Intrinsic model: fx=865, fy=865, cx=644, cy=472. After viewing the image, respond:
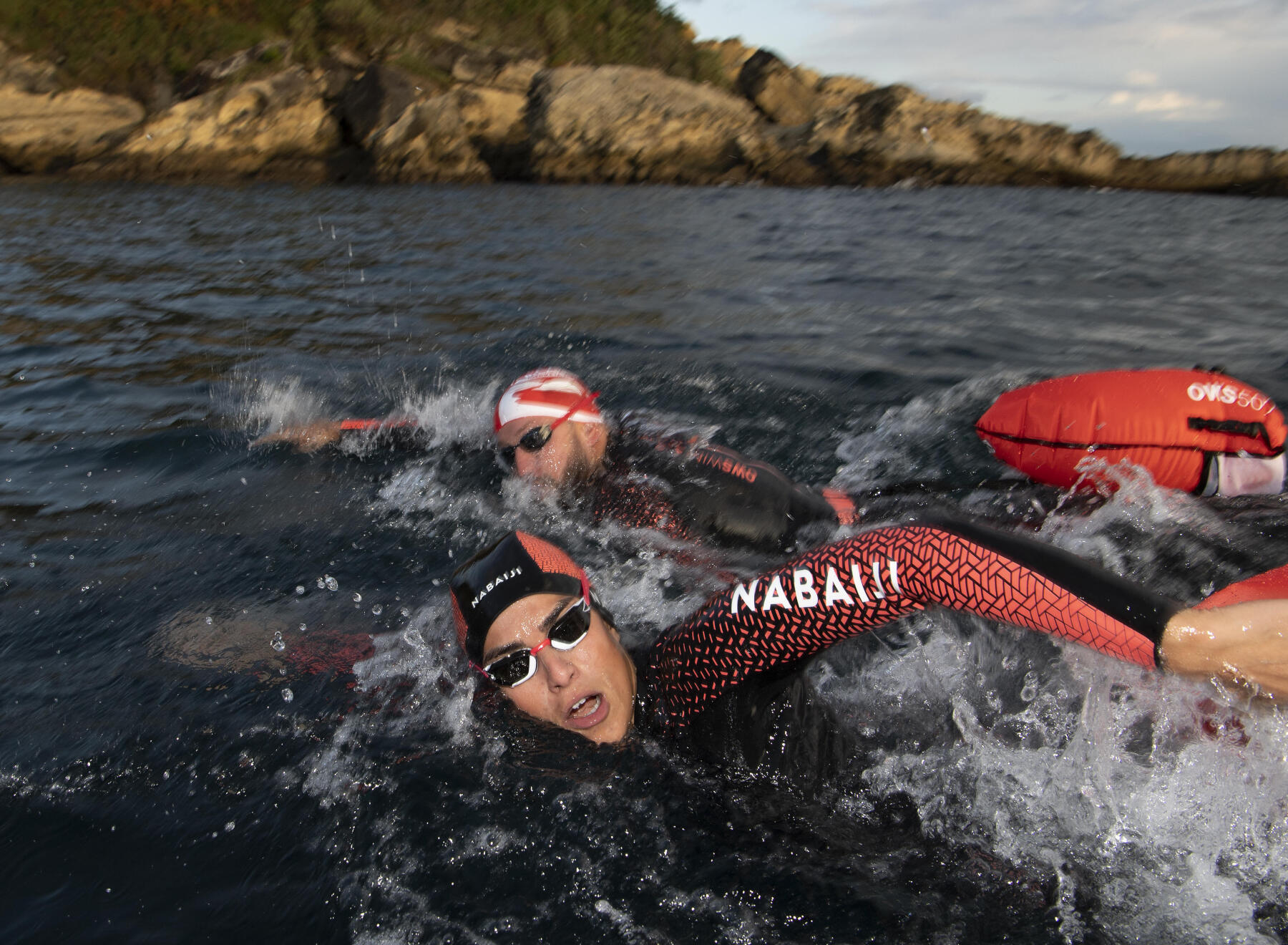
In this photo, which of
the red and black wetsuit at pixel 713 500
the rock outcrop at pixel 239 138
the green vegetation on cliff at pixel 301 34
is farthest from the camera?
the green vegetation on cliff at pixel 301 34

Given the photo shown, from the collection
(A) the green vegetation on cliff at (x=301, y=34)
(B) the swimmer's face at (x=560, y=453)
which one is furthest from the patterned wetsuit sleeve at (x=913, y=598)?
(A) the green vegetation on cliff at (x=301, y=34)

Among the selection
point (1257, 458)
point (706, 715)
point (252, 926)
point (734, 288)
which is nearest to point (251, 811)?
point (252, 926)

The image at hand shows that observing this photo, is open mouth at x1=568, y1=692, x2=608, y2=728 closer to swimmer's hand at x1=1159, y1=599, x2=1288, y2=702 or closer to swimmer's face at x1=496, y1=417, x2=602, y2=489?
swimmer's hand at x1=1159, y1=599, x2=1288, y2=702

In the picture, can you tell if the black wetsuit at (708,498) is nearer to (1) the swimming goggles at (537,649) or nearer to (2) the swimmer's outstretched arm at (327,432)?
(1) the swimming goggles at (537,649)

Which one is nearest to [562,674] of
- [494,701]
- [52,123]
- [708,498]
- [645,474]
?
[494,701]

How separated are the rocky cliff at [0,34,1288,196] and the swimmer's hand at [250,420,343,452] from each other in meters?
29.6

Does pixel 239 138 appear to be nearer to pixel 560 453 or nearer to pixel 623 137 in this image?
pixel 623 137

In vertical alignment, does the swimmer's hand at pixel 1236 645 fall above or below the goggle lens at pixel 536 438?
above

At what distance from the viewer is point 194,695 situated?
4.06 m

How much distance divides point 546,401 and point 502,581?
8.03ft

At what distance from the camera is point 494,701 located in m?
3.73

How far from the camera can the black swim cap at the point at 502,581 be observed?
3.23 meters

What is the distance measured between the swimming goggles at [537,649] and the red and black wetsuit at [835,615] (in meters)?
0.32

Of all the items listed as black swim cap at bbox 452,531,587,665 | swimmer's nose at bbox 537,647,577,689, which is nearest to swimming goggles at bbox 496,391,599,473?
black swim cap at bbox 452,531,587,665
